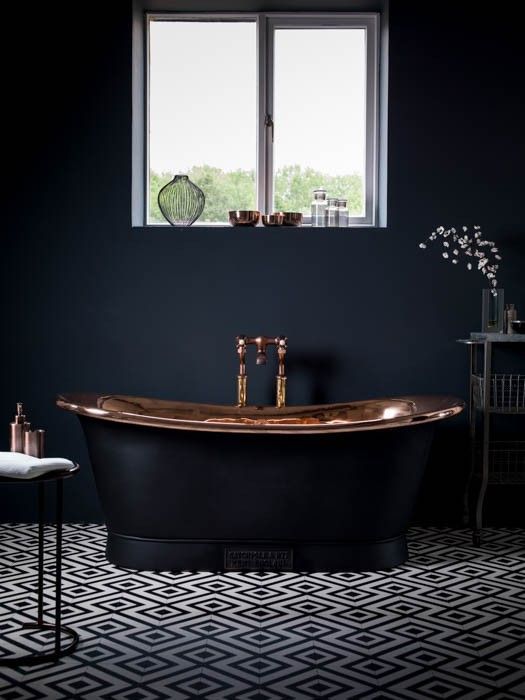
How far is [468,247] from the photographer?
4.00 m

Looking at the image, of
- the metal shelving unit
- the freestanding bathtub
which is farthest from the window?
the freestanding bathtub

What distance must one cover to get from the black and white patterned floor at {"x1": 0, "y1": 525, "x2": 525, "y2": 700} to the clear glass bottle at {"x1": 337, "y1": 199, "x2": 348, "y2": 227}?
1.46 meters

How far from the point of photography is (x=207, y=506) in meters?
3.21

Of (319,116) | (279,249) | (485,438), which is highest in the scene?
(319,116)

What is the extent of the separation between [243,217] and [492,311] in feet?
3.69

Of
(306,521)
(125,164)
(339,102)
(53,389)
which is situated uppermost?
(339,102)

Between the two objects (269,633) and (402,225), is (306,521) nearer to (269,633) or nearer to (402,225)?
(269,633)

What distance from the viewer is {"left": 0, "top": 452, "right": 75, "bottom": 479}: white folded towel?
7.65ft

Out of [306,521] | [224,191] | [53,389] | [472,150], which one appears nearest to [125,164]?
[224,191]

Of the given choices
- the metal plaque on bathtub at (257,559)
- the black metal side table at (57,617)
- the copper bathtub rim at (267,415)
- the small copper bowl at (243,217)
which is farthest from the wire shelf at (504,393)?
the black metal side table at (57,617)

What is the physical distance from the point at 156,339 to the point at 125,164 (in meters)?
0.76

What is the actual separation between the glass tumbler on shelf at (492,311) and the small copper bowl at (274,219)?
91 centimetres

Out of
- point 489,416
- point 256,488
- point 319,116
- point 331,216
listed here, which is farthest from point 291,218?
point 256,488

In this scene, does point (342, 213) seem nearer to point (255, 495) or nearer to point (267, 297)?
point (267, 297)
